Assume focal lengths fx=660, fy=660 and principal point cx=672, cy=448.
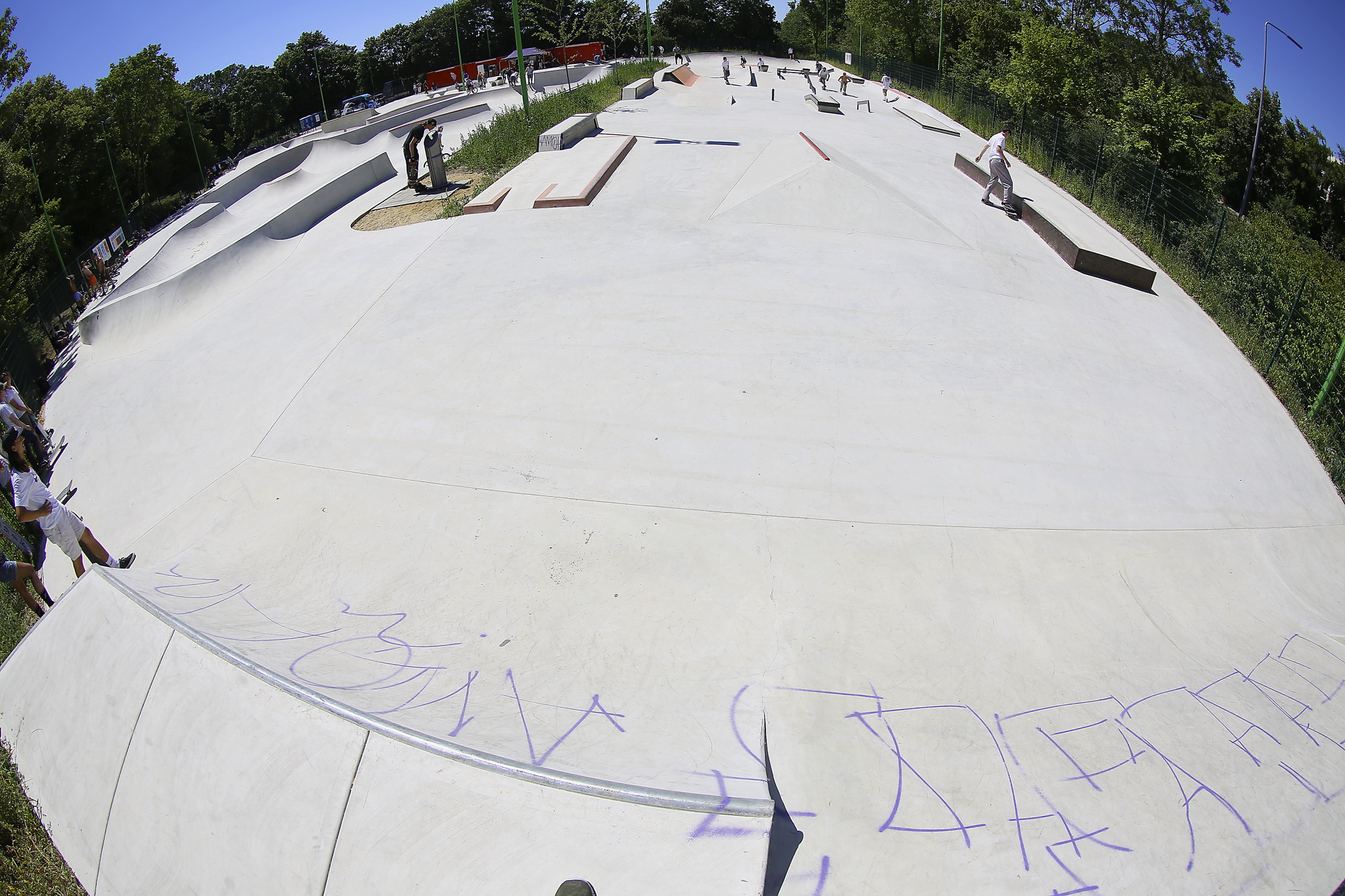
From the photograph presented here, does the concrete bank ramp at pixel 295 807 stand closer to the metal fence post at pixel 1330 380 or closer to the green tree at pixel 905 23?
the metal fence post at pixel 1330 380

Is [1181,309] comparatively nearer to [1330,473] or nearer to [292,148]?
[1330,473]

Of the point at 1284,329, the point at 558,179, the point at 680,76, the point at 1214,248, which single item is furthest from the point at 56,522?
the point at 680,76

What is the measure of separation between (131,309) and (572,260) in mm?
7787

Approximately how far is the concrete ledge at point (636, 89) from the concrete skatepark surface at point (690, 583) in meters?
16.8

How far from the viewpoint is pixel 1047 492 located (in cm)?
646

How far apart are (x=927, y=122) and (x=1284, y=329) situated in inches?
634

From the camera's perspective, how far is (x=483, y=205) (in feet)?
39.9

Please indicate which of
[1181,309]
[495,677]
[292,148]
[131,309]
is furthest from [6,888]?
[292,148]

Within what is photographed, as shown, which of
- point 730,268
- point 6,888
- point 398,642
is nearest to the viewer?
point 6,888

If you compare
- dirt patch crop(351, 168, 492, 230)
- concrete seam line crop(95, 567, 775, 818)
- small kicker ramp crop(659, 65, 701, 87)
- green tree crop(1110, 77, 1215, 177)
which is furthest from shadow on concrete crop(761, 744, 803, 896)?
small kicker ramp crop(659, 65, 701, 87)

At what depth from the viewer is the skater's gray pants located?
1234 centimetres

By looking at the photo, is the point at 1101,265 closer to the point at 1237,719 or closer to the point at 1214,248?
the point at 1214,248

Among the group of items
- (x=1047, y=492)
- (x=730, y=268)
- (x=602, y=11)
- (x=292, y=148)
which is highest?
(x=602, y=11)

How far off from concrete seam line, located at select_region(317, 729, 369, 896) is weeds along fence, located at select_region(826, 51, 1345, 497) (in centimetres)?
977
